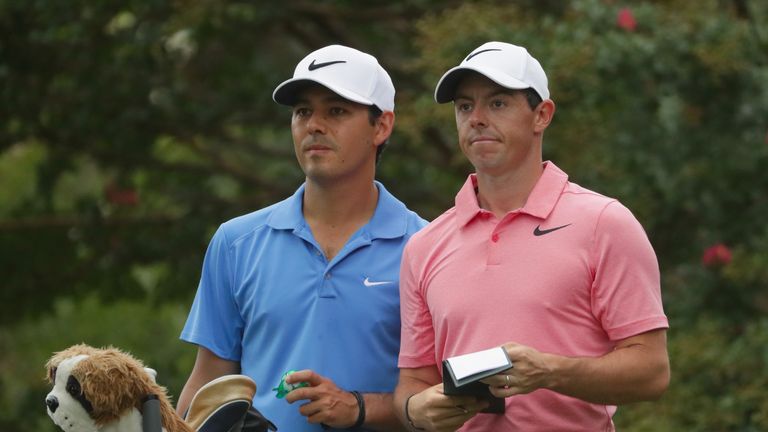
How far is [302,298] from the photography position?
12.9ft

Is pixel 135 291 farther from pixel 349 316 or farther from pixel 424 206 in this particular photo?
pixel 349 316

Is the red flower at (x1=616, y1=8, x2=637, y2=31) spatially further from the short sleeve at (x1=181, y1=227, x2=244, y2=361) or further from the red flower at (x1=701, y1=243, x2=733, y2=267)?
the short sleeve at (x1=181, y1=227, x2=244, y2=361)

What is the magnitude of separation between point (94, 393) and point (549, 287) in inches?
42.6

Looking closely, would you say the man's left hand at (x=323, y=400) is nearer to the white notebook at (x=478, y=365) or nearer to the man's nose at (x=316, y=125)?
the white notebook at (x=478, y=365)

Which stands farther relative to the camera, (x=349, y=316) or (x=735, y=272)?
(x=735, y=272)

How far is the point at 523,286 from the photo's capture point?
346 cm

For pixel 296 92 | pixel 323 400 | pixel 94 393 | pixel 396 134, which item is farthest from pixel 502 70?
pixel 396 134

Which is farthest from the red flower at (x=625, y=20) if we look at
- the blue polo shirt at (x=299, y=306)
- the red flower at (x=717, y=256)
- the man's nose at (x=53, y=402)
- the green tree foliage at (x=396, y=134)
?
the man's nose at (x=53, y=402)

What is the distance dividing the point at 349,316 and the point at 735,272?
392 centimetres

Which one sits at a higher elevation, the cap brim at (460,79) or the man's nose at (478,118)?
the cap brim at (460,79)

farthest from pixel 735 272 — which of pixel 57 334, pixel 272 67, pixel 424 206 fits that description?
pixel 57 334

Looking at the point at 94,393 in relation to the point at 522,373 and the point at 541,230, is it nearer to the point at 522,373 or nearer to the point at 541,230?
the point at 522,373

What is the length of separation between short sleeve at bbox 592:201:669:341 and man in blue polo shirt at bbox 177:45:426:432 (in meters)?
0.71

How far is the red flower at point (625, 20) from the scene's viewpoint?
24.1ft
